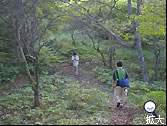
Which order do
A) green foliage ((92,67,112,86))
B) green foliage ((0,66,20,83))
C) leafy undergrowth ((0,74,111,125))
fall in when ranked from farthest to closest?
green foliage ((92,67,112,86))
green foliage ((0,66,20,83))
leafy undergrowth ((0,74,111,125))

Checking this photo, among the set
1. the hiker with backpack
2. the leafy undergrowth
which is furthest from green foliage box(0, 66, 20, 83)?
the hiker with backpack

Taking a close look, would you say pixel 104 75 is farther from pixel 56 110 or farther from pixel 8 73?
pixel 56 110

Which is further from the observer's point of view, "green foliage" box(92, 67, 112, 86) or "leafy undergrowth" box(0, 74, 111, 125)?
"green foliage" box(92, 67, 112, 86)

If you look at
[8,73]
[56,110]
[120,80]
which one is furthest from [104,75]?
[56,110]

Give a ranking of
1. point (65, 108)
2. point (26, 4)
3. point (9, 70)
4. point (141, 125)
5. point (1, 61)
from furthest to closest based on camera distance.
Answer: point (9, 70) < point (1, 61) < point (26, 4) < point (65, 108) < point (141, 125)

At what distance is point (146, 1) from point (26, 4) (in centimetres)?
782

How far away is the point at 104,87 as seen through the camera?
13078mm

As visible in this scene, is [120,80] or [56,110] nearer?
[120,80]

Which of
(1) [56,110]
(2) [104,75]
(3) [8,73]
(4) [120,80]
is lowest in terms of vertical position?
(1) [56,110]

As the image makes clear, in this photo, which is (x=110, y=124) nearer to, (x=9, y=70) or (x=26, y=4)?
(x=26, y=4)

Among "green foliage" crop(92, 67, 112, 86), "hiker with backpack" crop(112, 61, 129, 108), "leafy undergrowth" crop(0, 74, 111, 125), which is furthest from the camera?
"green foliage" crop(92, 67, 112, 86)

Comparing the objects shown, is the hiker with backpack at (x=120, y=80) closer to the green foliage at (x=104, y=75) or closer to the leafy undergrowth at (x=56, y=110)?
the leafy undergrowth at (x=56, y=110)

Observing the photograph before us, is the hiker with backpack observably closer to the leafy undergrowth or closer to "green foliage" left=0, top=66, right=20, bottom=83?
the leafy undergrowth

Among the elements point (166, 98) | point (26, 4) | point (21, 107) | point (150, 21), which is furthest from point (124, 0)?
point (21, 107)
